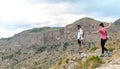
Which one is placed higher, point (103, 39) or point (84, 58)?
point (103, 39)

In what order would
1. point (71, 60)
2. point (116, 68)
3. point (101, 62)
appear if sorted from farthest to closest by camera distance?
point (71, 60)
point (101, 62)
point (116, 68)

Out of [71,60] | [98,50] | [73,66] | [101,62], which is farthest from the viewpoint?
[98,50]

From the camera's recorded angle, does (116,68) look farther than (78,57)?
No

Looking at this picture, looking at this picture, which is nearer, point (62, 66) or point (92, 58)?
point (92, 58)

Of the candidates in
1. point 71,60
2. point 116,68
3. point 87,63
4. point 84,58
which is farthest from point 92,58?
point 116,68

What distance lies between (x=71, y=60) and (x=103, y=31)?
17.6 ft

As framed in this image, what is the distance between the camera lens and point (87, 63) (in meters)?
23.8

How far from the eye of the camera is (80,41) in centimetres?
2884

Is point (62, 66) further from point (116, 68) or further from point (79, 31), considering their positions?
point (116, 68)

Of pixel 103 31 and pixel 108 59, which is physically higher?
pixel 103 31

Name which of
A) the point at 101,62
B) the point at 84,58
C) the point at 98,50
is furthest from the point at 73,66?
the point at 98,50

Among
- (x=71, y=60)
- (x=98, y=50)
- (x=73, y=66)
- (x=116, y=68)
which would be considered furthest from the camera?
(x=98, y=50)

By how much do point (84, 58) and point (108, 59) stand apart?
9.13ft

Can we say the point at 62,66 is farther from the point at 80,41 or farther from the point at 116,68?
the point at 116,68
